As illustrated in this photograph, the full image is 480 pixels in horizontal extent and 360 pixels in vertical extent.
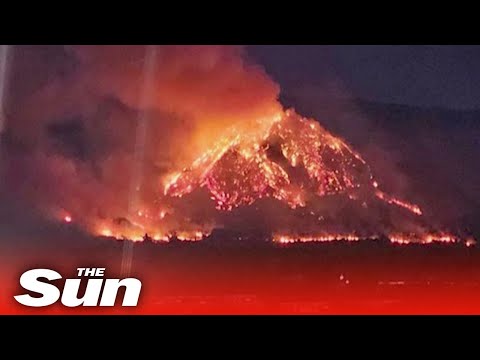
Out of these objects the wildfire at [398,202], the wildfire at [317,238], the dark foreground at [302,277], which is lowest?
the dark foreground at [302,277]

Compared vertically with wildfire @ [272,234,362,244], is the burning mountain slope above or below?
above

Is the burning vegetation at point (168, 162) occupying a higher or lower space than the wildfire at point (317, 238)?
higher

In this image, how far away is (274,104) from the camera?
12.3ft

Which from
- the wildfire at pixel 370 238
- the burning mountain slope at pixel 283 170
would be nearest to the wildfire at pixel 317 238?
the wildfire at pixel 370 238

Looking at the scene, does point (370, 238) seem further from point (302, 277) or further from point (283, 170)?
point (283, 170)

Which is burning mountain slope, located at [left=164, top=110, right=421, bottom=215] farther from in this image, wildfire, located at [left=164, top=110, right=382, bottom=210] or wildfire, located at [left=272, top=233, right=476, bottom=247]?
wildfire, located at [left=272, top=233, right=476, bottom=247]

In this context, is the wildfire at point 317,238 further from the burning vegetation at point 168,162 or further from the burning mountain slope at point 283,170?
the burning mountain slope at point 283,170

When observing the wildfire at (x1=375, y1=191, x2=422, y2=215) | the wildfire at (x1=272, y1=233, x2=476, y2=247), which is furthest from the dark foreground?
the wildfire at (x1=375, y1=191, x2=422, y2=215)

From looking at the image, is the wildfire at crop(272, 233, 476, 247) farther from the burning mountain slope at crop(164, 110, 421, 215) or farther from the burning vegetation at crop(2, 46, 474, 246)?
the burning mountain slope at crop(164, 110, 421, 215)

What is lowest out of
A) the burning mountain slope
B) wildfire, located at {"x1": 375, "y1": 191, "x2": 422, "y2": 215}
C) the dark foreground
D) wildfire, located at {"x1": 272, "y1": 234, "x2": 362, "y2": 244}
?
the dark foreground

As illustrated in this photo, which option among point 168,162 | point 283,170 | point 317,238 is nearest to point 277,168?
point 283,170

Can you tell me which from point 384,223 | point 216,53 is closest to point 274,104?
point 216,53
